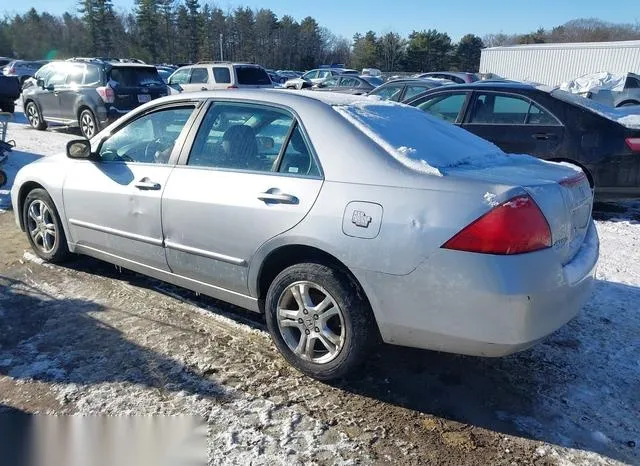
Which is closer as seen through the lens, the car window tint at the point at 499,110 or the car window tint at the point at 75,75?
the car window tint at the point at 499,110

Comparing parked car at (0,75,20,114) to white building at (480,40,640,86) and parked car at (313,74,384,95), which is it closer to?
parked car at (313,74,384,95)

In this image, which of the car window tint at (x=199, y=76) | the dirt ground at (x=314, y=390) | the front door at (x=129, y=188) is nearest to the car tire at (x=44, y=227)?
the front door at (x=129, y=188)

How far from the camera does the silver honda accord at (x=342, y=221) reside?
2.53m

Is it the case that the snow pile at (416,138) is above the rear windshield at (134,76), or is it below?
below

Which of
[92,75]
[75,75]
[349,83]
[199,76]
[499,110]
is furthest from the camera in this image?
[349,83]

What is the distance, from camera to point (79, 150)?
4.23 m

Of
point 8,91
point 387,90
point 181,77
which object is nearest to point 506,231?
point 387,90

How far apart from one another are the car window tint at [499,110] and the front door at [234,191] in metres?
4.27

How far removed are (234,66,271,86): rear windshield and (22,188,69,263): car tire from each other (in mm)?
11829

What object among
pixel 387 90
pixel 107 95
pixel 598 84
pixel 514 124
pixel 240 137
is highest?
pixel 107 95

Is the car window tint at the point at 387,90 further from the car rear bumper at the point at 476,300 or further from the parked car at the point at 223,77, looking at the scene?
the car rear bumper at the point at 476,300

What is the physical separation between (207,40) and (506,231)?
80.2 metres

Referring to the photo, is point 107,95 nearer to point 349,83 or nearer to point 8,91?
point 8,91

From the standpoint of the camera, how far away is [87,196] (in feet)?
13.7
